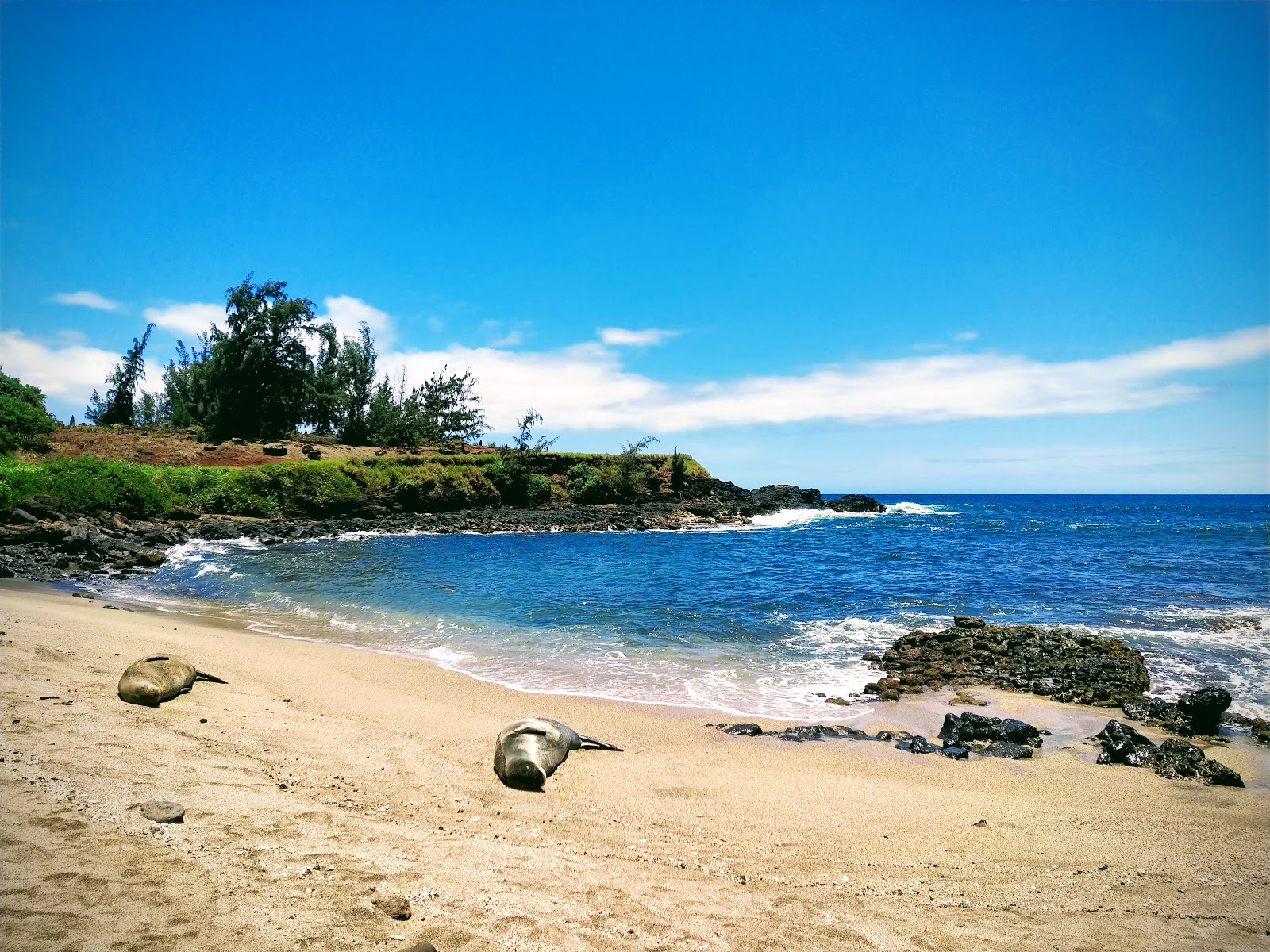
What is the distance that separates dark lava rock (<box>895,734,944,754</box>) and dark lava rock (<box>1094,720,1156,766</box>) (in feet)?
7.07

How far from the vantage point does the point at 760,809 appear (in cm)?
654

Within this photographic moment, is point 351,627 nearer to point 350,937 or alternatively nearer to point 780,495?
point 350,937

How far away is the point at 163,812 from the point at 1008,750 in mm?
9972

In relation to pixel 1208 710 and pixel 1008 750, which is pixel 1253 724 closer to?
pixel 1208 710

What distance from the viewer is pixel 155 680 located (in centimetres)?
748

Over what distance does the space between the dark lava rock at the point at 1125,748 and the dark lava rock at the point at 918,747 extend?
2.16 m

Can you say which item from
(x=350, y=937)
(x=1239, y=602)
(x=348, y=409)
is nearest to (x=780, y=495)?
(x=348, y=409)

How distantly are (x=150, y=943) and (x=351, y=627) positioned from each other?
13042mm

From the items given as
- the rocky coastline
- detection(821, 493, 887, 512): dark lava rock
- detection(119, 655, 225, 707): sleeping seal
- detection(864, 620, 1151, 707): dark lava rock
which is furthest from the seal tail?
detection(821, 493, 887, 512): dark lava rock

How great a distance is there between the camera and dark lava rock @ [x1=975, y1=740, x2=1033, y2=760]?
340 inches

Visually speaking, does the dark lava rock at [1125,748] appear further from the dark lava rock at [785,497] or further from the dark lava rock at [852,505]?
the dark lava rock at [852,505]

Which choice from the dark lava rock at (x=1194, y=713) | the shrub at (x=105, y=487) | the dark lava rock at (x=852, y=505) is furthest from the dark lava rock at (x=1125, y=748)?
the dark lava rock at (x=852, y=505)

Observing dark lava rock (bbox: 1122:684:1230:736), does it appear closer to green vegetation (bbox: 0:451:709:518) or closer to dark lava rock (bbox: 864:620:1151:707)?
dark lava rock (bbox: 864:620:1151:707)

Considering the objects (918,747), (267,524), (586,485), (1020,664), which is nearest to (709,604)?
(1020,664)
